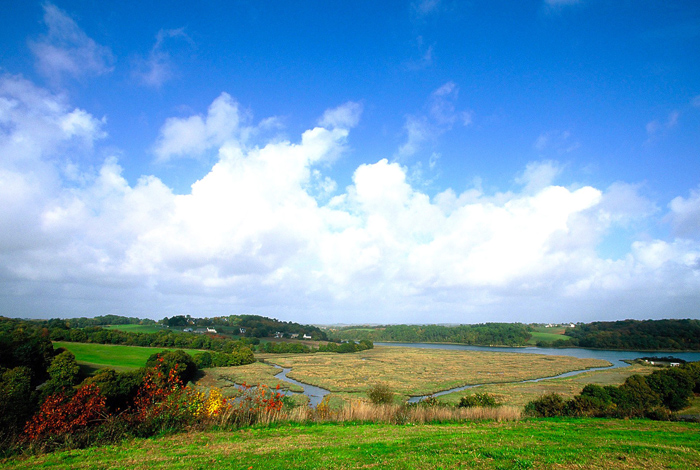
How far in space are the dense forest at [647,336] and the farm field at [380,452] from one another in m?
159

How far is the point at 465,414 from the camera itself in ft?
55.7

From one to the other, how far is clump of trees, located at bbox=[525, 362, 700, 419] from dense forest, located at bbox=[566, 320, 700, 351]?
115m

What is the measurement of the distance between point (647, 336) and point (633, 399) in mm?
141278

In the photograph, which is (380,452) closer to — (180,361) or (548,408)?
(548,408)

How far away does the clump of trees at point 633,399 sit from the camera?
708 inches

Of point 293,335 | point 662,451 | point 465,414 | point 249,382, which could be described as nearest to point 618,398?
point 465,414

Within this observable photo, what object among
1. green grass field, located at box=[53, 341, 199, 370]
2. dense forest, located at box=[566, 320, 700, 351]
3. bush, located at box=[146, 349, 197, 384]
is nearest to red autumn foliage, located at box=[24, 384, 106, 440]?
bush, located at box=[146, 349, 197, 384]

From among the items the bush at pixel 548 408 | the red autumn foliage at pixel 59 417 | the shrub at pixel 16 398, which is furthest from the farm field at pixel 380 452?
the shrub at pixel 16 398

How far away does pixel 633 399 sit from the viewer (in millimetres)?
28328

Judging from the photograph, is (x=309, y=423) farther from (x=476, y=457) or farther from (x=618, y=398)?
(x=618, y=398)

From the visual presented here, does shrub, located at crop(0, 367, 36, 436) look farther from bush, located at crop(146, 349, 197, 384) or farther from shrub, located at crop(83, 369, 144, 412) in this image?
bush, located at crop(146, 349, 197, 384)

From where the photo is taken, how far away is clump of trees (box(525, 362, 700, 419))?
1798 centimetres

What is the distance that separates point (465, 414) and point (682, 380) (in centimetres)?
3511

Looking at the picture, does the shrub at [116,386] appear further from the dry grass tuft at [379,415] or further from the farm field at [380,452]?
the farm field at [380,452]
